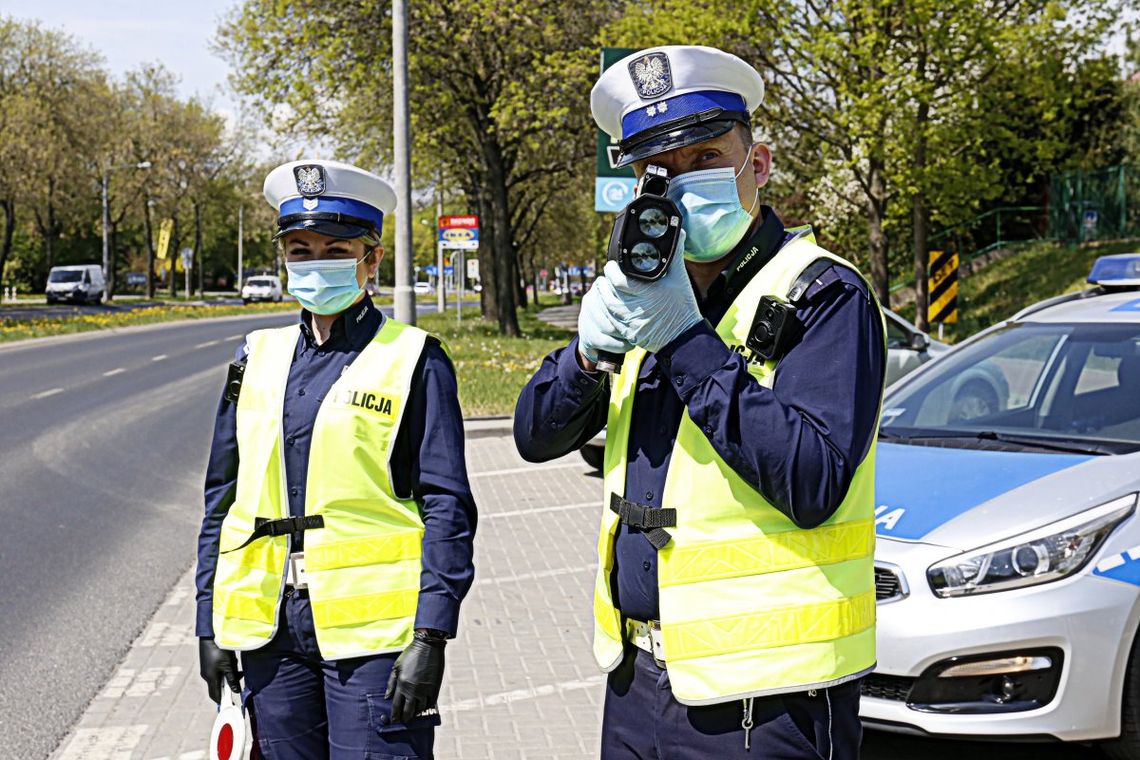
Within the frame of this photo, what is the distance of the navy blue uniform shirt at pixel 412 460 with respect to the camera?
2.85 meters

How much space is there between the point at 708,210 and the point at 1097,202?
30111 mm

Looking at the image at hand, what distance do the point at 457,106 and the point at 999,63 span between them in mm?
11549

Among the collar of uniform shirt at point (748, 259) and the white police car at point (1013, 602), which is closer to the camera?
the collar of uniform shirt at point (748, 259)

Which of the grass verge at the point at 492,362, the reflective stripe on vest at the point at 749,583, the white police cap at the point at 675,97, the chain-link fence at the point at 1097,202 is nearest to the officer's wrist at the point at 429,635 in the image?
the reflective stripe on vest at the point at 749,583

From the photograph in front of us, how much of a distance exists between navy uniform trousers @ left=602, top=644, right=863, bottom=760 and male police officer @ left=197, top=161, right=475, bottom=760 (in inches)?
24.5

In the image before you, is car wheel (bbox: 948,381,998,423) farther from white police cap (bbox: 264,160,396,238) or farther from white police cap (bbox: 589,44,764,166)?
white police cap (bbox: 589,44,764,166)

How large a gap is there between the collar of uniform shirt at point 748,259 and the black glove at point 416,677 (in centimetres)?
103

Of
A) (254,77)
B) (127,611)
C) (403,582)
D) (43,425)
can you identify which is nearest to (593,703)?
(403,582)

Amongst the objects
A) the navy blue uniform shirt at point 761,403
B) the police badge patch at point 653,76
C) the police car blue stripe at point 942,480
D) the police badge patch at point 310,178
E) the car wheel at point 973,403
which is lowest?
the police car blue stripe at point 942,480

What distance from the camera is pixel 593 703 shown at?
16.8 ft

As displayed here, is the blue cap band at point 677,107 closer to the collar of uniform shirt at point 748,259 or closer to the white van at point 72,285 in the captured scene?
the collar of uniform shirt at point 748,259

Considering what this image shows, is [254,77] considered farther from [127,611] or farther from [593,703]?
[593,703]

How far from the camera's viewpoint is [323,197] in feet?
9.98

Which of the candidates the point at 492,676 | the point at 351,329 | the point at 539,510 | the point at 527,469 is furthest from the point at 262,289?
the point at 351,329
